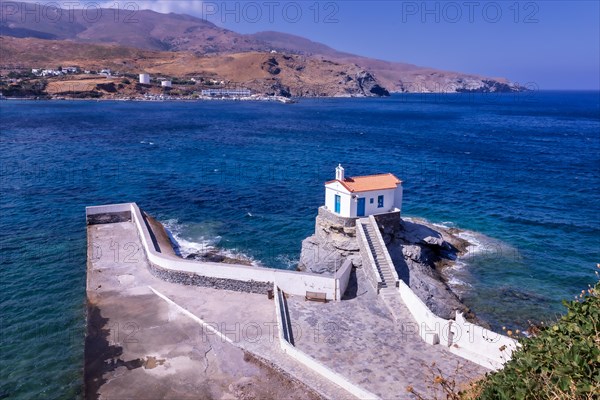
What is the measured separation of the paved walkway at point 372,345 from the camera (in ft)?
57.1

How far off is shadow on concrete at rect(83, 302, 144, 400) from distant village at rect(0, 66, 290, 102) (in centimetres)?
14834

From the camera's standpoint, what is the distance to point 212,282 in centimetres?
2472

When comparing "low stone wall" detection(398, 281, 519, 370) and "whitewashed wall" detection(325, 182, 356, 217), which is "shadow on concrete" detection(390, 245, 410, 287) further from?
"low stone wall" detection(398, 281, 519, 370)

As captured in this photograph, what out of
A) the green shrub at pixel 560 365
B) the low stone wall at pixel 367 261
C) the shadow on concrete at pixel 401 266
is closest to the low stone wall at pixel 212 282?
the low stone wall at pixel 367 261

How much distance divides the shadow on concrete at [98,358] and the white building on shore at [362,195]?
15.7m

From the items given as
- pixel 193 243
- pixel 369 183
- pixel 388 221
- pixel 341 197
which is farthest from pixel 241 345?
pixel 193 243

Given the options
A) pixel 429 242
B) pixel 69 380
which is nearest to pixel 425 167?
pixel 429 242

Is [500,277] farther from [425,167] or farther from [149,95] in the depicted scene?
[149,95]

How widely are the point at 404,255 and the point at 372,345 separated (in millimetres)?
11458

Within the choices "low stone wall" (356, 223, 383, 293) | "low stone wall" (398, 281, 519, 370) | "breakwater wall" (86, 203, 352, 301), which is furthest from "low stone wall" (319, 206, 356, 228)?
"low stone wall" (398, 281, 519, 370)

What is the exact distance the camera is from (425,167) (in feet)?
214

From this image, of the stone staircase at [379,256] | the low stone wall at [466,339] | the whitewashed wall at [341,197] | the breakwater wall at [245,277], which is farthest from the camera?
the whitewashed wall at [341,197]

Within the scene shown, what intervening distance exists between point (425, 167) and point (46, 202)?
48.8 metres

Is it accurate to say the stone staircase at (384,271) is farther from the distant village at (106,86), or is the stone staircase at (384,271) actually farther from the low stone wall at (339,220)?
the distant village at (106,86)
